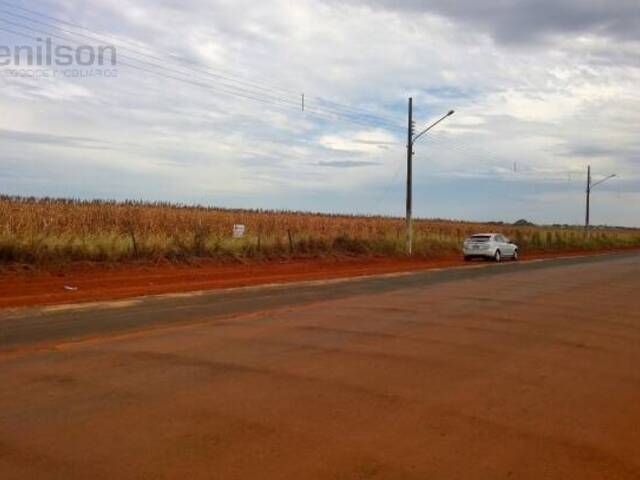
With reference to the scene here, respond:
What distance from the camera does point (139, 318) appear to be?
12.5 meters

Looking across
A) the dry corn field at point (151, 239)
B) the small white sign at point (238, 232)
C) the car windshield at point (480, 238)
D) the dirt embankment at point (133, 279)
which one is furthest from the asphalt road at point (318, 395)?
the car windshield at point (480, 238)

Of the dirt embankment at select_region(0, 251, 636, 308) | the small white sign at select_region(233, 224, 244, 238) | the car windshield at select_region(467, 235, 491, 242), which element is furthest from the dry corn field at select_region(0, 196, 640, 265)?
the car windshield at select_region(467, 235, 491, 242)

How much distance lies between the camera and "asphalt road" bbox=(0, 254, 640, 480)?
203 inches

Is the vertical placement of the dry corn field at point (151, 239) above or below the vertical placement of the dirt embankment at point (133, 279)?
above

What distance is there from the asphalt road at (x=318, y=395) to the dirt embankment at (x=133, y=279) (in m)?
3.68

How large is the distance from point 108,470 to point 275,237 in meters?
28.8

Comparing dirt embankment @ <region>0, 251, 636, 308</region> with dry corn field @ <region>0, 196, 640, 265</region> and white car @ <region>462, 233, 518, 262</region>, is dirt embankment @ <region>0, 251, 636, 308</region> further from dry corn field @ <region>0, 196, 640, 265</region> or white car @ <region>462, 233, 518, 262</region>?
white car @ <region>462, 233, 518, 262</region>

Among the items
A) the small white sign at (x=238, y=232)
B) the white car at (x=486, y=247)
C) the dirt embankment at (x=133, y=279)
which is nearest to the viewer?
the dirt embankment at (x=133, y=279)

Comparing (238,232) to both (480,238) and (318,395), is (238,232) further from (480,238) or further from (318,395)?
(318,395)

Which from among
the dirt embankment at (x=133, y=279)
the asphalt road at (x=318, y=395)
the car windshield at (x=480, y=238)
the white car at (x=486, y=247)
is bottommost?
the dirt embankment at (x=133, y=279)

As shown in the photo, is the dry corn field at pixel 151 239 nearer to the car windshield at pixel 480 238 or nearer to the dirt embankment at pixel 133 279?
the dirt embankment at pixel 133 279

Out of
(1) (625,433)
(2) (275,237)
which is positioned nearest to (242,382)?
(1) (625,433)

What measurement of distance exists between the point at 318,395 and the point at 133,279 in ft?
50.8

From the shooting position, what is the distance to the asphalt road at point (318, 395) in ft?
16.9
